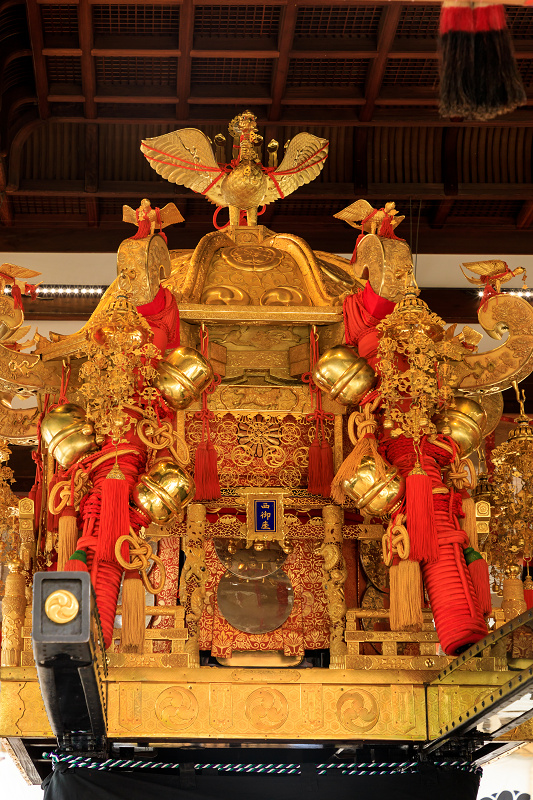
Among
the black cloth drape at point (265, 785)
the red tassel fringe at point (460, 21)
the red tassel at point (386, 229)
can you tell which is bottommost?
the black cloth drape at point (265, 785)

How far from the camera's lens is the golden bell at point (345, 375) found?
4.39 meters

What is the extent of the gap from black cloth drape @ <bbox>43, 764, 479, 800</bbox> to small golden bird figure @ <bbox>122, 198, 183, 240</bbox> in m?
1.97

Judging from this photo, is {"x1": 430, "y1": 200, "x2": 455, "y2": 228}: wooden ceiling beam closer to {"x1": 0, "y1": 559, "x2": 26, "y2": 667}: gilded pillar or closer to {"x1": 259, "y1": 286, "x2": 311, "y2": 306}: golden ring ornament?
{"x1": 259, "y1": 286, "x2": 311, "y2": 306}: golden ring ornament

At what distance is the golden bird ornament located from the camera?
5.11 m

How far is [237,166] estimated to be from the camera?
16.8 ft

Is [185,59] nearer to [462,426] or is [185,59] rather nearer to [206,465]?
[206,465]

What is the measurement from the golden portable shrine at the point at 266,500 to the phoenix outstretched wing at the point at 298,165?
0.8 inches

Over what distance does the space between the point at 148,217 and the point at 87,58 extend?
1.28 meters

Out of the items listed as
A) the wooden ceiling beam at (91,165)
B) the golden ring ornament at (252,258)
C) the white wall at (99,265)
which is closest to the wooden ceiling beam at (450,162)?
the white wall at (99,265)

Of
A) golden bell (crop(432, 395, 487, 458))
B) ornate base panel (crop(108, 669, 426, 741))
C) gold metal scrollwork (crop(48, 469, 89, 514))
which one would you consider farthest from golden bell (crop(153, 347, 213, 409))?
ornate base panel (crop(108, 669, 426, 741))

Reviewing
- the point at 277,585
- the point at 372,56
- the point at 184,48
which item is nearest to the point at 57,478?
the point at 277,585

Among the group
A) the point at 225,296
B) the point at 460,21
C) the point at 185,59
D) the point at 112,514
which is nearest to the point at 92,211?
the point at 185,59

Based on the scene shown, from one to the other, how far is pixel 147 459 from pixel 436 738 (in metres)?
1.46

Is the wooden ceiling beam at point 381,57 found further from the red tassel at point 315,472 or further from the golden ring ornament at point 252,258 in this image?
the red tassel at point 315,472
